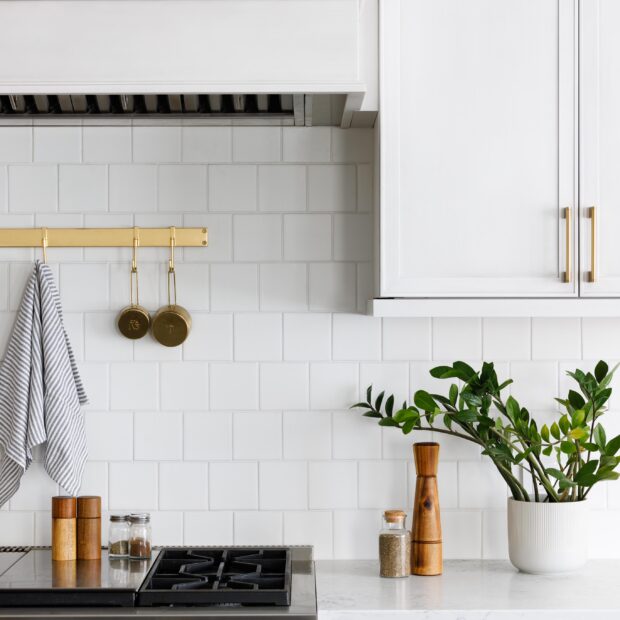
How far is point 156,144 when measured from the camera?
2262 millimetres

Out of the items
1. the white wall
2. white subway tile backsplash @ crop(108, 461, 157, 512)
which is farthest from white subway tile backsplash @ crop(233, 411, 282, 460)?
white subway tile backsplash @ crop(108, 461, 157, 512)

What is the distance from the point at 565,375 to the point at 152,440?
110 centimetres

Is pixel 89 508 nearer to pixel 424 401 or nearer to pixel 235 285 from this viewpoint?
pixel 235 285

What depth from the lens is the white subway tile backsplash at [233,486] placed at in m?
2.24

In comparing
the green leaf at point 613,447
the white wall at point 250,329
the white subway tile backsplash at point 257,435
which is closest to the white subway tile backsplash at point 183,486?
the white wall at point 250,329

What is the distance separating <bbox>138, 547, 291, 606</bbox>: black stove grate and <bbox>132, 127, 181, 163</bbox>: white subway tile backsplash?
101 cm

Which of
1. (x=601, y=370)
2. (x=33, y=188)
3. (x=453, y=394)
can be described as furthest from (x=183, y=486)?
(x=601, y=370)

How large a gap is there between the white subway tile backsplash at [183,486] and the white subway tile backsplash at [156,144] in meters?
0.80

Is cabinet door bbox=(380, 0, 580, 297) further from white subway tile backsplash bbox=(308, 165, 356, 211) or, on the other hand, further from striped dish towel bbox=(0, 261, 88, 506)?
striped dish towel bbox=(0, 261, 88, 506)

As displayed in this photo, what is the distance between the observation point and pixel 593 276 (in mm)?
1933

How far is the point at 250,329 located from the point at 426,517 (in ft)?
2.14

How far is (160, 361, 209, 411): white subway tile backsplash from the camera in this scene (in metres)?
2.25

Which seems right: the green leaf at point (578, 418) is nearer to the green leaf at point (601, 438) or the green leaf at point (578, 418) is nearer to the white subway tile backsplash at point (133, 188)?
the green leaf at point (601, 438)

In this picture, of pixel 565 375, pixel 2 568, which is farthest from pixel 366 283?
pixel 2 568
